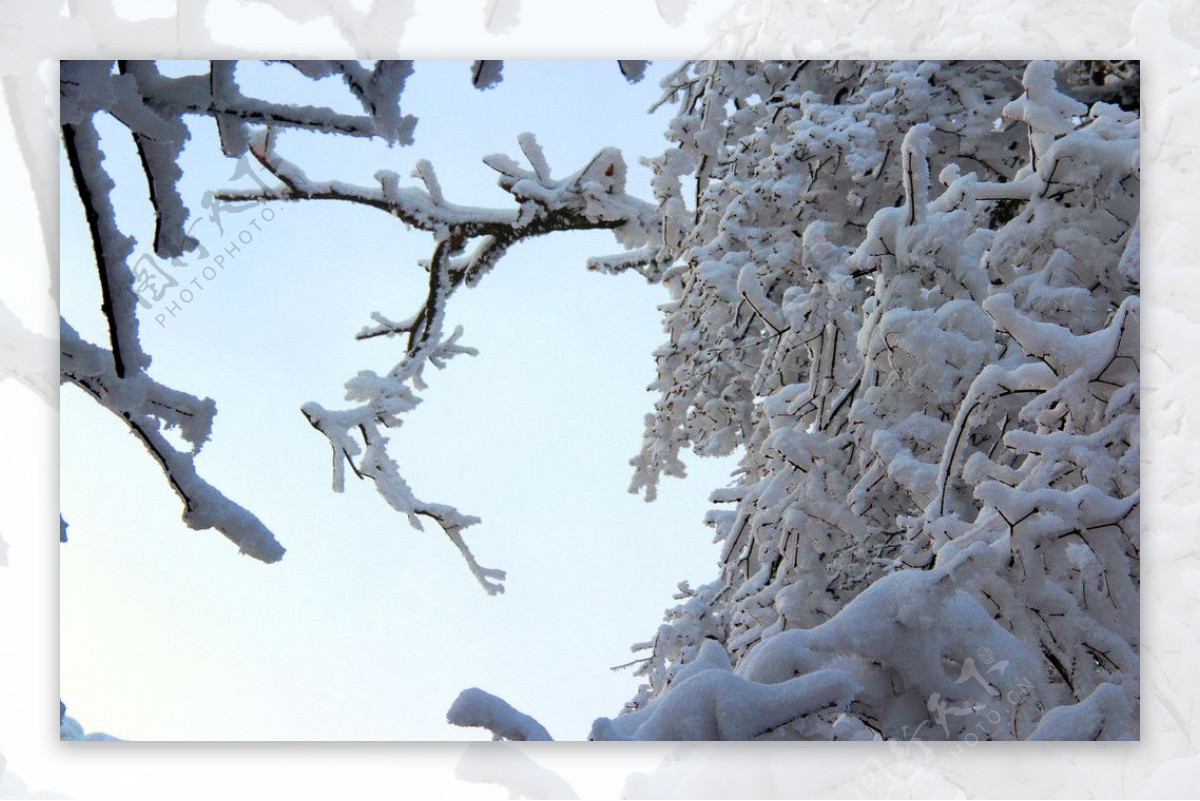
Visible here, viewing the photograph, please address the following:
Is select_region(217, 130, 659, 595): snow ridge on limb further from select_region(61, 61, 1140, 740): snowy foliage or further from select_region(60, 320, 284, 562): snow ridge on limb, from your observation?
select_region(60, 320, 284, 562): snow ridge on limb

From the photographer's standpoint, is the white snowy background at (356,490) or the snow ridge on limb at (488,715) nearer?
the snow ridge on limb at (488,715)

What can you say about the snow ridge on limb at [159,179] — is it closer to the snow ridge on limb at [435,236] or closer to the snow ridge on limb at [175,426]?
the snow ridge on limb at [175,426]

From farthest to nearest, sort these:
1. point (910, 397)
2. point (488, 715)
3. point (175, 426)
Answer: point (910, 397) → point (488, 715) → point (175, 426)

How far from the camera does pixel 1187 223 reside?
69.6 inches

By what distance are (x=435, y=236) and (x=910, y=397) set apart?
2.83 ft

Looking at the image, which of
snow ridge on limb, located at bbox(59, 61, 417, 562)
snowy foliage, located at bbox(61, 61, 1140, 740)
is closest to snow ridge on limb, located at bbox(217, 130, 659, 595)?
snowy foliage, located at bbox(61, 61, 1140, 740)

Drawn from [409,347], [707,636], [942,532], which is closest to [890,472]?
[942,532]

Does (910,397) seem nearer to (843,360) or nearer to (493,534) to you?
(843,360)

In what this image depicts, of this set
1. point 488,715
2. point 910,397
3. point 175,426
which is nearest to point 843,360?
point 910,397

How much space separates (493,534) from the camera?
1.77 m

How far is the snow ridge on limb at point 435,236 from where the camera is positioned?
5.78 feet

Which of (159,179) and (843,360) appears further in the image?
(843,360)

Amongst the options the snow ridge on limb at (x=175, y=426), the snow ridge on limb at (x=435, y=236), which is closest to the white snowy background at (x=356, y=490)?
the snow ridge on limb at (x=435, y=236)

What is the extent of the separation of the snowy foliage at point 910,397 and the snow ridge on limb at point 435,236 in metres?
0.15
